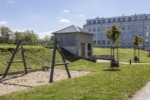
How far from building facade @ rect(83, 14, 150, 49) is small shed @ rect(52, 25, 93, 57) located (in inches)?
1801

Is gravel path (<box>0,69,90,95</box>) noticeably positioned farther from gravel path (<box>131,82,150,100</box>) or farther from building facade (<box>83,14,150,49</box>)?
building facade (<box>83,14,150,49</box>)

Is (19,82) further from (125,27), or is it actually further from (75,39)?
(125,27)

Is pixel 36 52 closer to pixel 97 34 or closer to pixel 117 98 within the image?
pixel 117 98

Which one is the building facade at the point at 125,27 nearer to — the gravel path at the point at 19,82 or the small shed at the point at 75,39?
the small shed at the point at 75,39

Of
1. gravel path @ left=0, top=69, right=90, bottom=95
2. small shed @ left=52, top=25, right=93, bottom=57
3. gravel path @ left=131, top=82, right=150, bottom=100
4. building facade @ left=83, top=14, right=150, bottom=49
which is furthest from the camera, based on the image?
building facade @ left=83, top=14, right=150, bottom=49

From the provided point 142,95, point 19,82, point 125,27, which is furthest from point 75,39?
point 125,27

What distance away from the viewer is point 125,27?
249 feet

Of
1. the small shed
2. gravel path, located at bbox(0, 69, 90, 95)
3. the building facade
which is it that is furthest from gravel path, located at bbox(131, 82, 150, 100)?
the building facade

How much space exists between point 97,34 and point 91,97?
244 ft

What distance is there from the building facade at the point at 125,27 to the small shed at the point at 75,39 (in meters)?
45.7

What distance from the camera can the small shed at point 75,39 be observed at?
27.9 metres

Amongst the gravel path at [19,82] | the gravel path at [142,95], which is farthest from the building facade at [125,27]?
the gravel path at [142,95]

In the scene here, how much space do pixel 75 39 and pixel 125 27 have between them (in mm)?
52745

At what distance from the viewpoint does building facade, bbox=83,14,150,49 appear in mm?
72875
